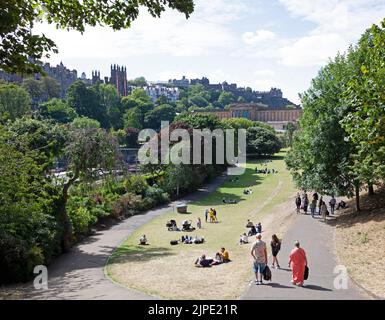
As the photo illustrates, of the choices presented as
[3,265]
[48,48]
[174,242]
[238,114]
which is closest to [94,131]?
[174,242]

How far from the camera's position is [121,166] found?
2725 cm

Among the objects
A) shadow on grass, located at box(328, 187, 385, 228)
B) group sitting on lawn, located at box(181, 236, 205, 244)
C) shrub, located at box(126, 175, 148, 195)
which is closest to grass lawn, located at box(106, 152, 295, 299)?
group sitting on lawn, located at box(181, 236, 205, 244)

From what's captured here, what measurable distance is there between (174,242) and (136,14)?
18.2 m

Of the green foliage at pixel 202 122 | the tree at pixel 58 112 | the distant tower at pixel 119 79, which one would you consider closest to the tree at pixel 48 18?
the green foliage at pixel 202 122

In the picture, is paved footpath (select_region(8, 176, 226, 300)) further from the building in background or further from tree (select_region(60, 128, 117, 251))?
the building in background

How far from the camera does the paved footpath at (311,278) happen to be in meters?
11.2

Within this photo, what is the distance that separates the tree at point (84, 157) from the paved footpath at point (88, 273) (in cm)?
188

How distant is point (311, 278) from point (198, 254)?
8871mm

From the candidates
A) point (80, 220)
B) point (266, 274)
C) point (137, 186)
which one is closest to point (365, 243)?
point (266, 274)

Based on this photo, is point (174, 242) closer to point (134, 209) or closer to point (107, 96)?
point (134, 209)

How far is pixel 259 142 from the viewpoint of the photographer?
75125mm

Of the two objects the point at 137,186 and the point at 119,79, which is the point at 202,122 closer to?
the point at 137,186

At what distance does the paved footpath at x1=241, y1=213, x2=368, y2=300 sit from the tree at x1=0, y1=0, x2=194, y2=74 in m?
7.36

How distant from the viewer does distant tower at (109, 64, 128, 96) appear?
158 meters
